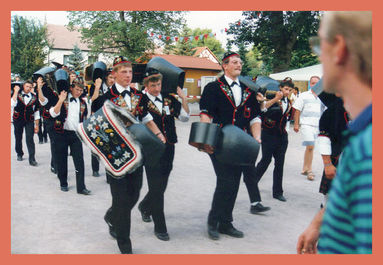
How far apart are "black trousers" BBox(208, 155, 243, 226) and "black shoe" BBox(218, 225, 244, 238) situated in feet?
0.18

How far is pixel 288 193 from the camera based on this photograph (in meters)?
6.54

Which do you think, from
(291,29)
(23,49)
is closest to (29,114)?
(291,29)

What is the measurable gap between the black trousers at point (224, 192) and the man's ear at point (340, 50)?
339cm

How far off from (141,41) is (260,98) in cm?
2543

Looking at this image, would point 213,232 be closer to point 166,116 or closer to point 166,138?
point 166,138

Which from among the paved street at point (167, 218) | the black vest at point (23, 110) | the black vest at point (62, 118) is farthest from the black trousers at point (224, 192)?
the black vest at point (23, 110)

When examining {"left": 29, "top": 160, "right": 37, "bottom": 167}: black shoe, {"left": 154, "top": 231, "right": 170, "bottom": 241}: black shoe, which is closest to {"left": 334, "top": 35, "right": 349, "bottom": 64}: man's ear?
{"left": 154, "top": 231, "right": 170, "bottom": 241}: black shoe

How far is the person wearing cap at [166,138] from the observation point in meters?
4.47

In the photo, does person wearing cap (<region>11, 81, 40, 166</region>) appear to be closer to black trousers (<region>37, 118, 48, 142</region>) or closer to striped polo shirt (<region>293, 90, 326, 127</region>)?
black trousers (<region>37, 118, 48, 142</region>)

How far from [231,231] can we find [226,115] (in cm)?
139

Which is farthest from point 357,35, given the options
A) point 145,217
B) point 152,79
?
point 145,217

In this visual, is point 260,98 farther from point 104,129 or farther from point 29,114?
point 29,114

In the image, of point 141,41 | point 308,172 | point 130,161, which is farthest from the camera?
point 141,41

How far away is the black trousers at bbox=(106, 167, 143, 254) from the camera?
3818 millimetres
